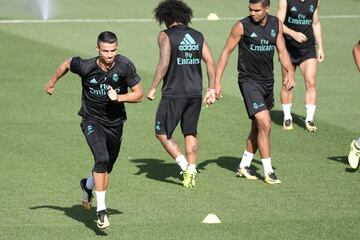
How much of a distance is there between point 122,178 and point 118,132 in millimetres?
2349

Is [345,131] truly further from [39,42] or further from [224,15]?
[224,15]

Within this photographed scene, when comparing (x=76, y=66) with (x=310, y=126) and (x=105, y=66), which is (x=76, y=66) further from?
(x=310, y=126)

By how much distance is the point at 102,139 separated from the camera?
473 inches

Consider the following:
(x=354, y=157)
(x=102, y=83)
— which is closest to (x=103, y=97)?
(x=102, y=83)

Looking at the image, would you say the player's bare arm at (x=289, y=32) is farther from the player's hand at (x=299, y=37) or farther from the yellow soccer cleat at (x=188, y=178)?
the yellow soccer cleat at (x=188, y=178)

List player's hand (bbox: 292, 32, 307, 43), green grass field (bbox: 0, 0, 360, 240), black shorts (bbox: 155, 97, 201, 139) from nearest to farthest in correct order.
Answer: green grass field (bbox: 0, 0, 360, 240) → black shorts (bbox: 155, 97, 201, 139) → player's hand (bbox: 292, 32, 307, 43)

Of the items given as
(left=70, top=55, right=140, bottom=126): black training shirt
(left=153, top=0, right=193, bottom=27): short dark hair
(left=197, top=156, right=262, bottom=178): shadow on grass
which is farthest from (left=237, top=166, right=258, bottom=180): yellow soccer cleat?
(left=70, top=55, right=140, bottom=126): black training shirt

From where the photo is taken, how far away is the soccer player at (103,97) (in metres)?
11.6

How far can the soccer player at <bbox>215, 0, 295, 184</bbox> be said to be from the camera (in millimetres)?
14133

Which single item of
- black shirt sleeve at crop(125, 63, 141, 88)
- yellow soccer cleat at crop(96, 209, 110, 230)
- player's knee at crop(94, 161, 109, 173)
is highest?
black shirt sleeve at crop(125, 63, 141, 88)

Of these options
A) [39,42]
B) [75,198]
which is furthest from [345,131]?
[39,42]

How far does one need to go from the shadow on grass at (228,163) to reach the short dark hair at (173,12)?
7.43ft

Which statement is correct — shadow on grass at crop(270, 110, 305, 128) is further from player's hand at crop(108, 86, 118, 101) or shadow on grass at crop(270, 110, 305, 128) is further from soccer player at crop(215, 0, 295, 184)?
player's hand at crop(108, 86, 118, 101)

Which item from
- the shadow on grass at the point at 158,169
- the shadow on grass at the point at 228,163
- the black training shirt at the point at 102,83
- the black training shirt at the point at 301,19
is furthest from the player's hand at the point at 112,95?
the black training shirt at the point at 301,19
